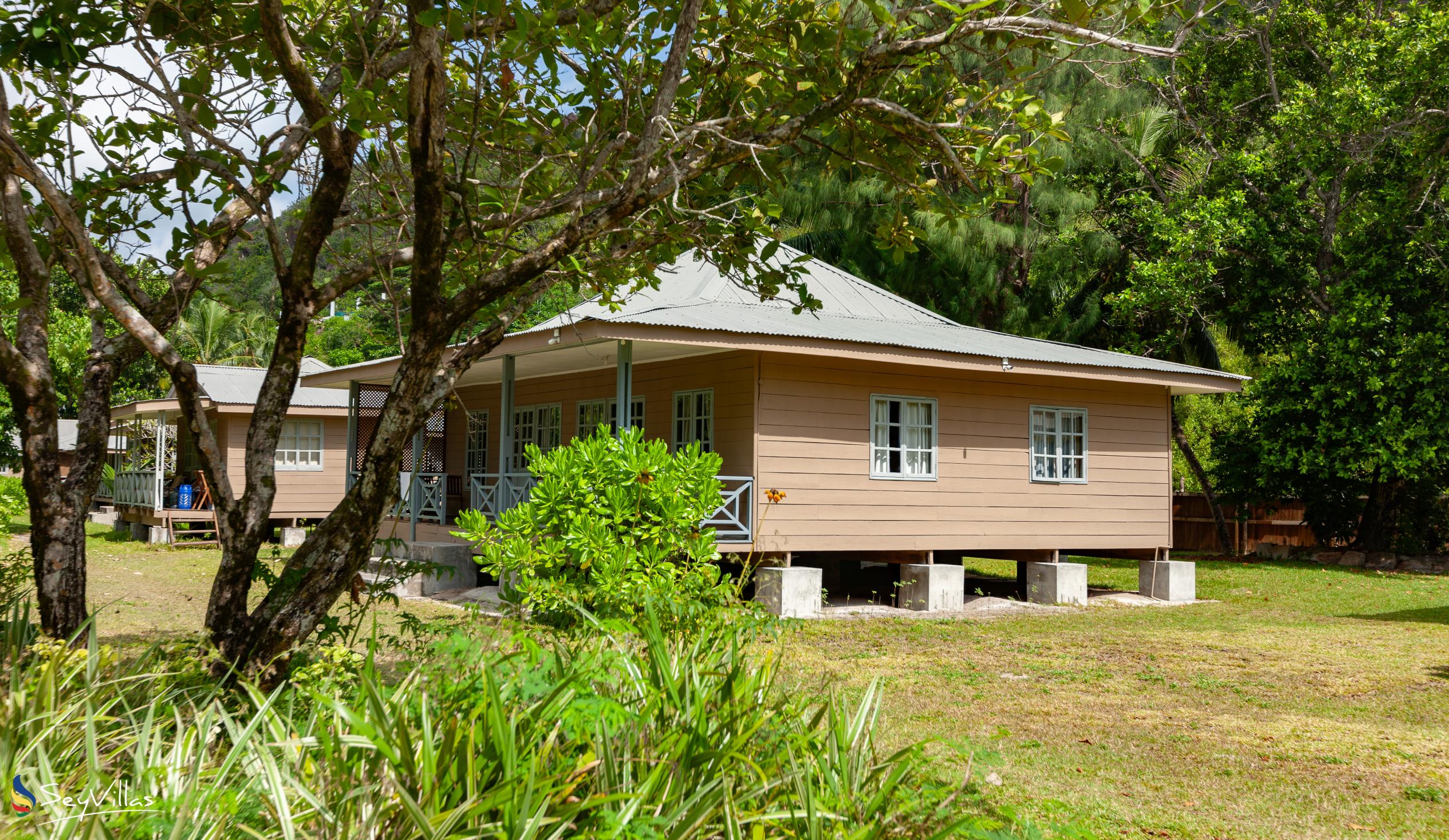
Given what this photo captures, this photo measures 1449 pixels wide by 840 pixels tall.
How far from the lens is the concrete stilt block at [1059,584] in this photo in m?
15.4

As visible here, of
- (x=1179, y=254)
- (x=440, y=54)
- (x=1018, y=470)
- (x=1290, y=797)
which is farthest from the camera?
(x=1179, y=254)

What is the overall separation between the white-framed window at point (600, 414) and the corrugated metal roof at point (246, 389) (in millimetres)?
7655

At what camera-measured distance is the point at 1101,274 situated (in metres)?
27.1

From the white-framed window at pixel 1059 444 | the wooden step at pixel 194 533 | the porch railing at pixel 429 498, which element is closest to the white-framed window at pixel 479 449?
the porch railing at pixel 429 498

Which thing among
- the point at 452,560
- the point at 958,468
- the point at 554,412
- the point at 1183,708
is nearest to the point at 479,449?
the point at 554,412

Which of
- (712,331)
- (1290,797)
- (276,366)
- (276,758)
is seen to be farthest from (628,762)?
(712,331)

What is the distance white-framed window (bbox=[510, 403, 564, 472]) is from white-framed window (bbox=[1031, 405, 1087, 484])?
24.2 feet

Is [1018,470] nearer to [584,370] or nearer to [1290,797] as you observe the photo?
[584,370]

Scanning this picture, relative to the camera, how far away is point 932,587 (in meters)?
14.2

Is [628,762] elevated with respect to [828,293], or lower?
lower

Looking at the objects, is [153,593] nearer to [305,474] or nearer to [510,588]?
[510,588]

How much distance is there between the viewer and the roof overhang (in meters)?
12.1

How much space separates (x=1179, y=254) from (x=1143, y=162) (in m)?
3.85

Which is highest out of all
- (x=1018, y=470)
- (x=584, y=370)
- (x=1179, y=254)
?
(x=1179, y=254)
